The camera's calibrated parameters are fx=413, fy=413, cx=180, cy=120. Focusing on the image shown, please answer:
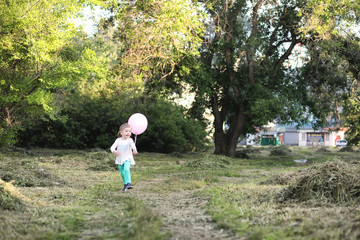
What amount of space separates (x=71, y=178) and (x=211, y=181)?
3.68 metres

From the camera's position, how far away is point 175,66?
1916 cm

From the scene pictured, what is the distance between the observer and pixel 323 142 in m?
64.5

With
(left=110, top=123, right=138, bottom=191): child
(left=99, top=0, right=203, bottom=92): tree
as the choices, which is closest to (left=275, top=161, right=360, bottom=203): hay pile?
(left=110, top=123, right=138, bottom=191): child

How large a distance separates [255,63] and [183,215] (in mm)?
→ 15357

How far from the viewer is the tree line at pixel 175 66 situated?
1560cm

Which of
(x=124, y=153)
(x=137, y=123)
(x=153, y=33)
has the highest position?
(x=153, y=33)

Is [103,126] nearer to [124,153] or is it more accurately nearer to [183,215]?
[124,153]

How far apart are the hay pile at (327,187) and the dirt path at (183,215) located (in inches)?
57.0

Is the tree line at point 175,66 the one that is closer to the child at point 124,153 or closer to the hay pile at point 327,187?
the child at point 124,153

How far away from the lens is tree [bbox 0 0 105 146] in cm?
1473

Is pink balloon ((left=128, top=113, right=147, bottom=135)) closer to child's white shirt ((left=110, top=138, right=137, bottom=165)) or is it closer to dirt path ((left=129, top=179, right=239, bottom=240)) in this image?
child's white shirt ((left=110, top=138, right=137, bottom=165))

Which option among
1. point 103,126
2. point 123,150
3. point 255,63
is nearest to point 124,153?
point 123,150

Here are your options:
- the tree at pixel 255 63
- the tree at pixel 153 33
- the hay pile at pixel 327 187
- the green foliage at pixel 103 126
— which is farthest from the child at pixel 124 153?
the green foliage at pixel 103 126

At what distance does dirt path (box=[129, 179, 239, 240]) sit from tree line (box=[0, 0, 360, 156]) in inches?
341
